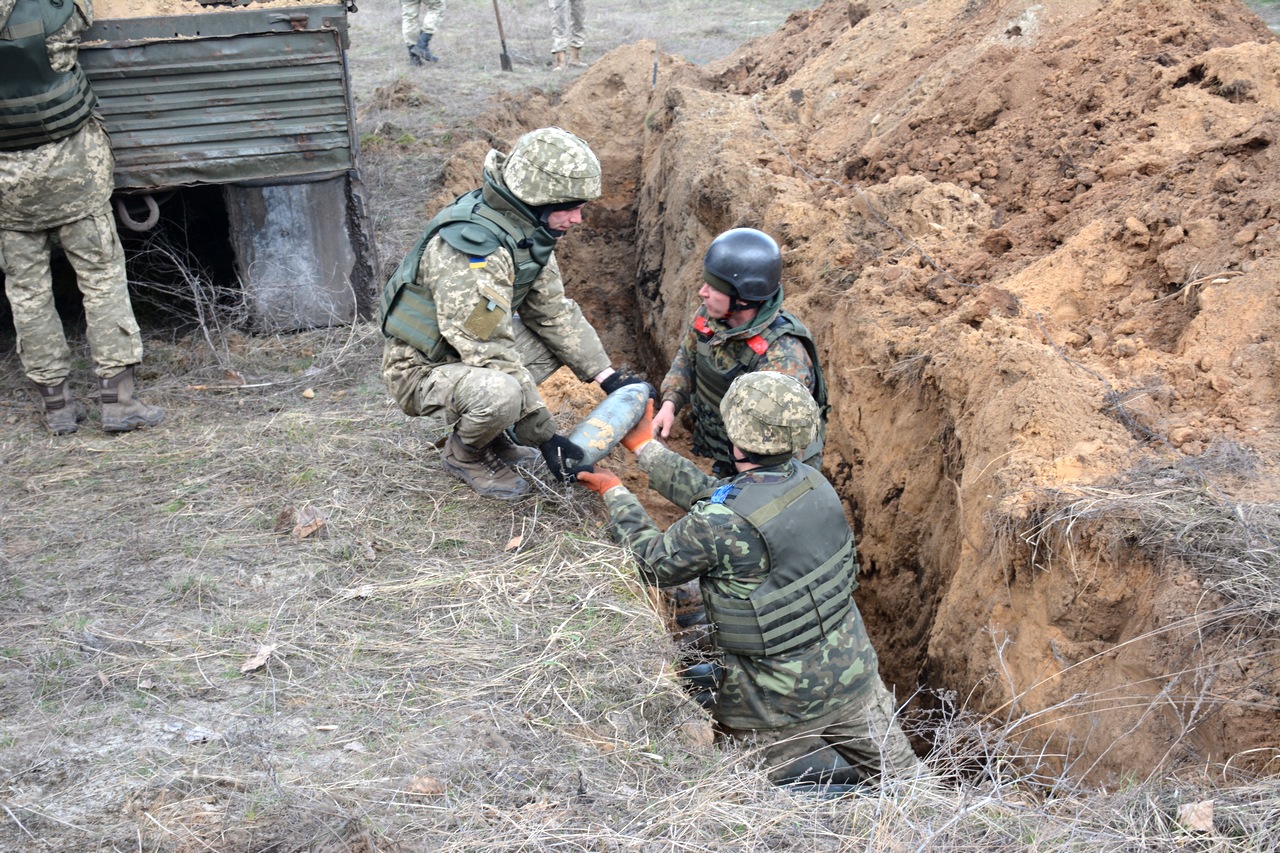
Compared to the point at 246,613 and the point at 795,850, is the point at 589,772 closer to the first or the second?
the point at 795,850

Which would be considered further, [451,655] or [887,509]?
[887,509]

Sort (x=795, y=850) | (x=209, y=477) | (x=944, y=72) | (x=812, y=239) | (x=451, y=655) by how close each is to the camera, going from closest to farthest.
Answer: (x=795, y=850) < (x=451, y=655) < (x=209, y=477) < (x=812, y=239) < (x=944, y=72)

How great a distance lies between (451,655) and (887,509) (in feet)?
8.46

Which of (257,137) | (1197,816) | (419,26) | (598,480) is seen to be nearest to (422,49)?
(419,26)

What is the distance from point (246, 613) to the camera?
12.6 ft

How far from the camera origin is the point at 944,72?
7348mm

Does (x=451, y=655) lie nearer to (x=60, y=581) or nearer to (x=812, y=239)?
(x=60, y=581)

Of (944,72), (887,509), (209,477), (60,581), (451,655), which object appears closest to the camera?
(451,655)

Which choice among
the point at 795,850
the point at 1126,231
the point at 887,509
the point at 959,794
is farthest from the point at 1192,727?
the point at 1126,231

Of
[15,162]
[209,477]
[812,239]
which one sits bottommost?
[209,477]

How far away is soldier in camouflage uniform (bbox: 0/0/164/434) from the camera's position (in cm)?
484

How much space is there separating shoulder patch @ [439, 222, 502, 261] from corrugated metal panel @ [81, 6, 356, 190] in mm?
2359

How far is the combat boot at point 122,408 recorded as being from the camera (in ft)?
17.6

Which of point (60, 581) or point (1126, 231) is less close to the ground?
point (1126, 231)
